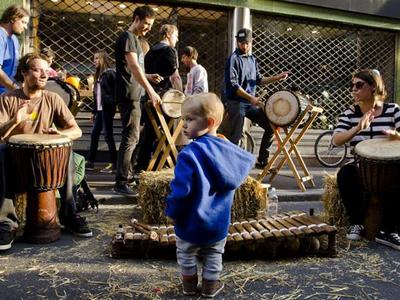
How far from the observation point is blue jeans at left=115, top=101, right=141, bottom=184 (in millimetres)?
4992

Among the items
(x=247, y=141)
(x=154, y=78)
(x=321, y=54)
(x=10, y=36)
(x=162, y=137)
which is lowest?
(x=247, y=141)

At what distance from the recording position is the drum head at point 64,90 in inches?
207

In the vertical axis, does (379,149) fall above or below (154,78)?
below

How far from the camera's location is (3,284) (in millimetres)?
2793

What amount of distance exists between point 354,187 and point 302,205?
1418 millimetres

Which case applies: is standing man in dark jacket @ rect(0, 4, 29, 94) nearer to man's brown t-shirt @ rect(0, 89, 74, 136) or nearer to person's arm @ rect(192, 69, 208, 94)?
man's brown t-shirt @ rect(0, 89, 74, 136)

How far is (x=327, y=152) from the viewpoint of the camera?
9.06 m

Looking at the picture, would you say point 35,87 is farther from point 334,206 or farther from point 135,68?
point 334,206

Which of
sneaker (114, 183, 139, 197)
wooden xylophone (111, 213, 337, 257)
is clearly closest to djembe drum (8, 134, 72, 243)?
wooden xylophone (111, 213, 337, 257)

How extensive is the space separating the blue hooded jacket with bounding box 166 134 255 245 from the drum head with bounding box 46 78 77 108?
3087mm

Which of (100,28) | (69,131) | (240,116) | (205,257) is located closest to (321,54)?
(240,116)

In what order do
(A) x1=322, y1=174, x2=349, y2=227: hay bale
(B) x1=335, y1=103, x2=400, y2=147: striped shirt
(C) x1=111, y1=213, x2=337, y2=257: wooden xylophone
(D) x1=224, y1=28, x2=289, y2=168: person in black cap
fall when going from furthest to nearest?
(D) x1=224, y1=28, x2=289, y2=168: person in black cap
(A) x1=322, y1=174, x2=349, y2=227: hay bale
(B) x1=335, y1=103, x2=400, y2=147: striped shirt
(C) x1=111, y1=213, x2=337, y2=257: wooden xylophone

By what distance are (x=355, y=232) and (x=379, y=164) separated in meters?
0.68

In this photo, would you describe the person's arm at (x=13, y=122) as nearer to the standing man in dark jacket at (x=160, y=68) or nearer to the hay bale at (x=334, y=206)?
the standing man in dark jacket at (x=160, y=68)
